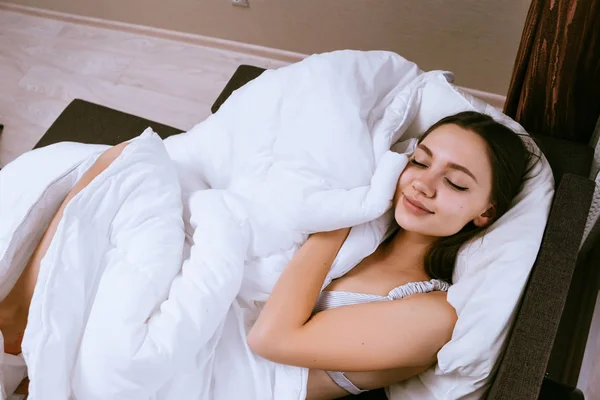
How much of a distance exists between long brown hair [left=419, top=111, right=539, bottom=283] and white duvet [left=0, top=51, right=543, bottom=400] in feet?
0.46

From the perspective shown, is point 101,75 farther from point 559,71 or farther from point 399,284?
point 559,71

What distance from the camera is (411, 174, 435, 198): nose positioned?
1041mm

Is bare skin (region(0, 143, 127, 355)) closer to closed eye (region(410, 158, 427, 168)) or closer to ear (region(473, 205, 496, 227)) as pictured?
closed eye (region(410, 158, 427, 168))

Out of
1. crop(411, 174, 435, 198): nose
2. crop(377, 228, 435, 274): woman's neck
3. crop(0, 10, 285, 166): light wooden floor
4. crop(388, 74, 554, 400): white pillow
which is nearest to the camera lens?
crop(388, 74, 554, 400): white pillow

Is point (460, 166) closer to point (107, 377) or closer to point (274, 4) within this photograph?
point (107, 377)

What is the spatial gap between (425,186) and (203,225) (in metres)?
0.47

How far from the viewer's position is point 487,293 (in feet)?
3.14

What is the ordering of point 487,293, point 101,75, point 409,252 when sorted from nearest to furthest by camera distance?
point 487,293
point 409,252
point 101,75

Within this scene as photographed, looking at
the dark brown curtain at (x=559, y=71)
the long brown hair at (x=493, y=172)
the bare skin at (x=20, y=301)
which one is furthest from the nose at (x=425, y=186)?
the bare skin at (x=20, y=301)

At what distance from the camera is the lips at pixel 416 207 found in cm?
105

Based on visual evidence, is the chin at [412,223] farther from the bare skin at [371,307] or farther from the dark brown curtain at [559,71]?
the dark brown curtain at [559,71]

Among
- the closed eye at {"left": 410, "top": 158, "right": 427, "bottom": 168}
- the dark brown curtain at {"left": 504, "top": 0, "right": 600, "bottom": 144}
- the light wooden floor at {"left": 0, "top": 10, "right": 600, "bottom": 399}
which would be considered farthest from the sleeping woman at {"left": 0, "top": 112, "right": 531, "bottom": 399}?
the light wooden floor at {"left": 0, "top": 10, "right": 600, "bottom": 399}

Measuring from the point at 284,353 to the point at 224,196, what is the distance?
0.38 meters

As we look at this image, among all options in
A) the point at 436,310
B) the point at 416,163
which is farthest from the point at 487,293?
the point at 416,163
